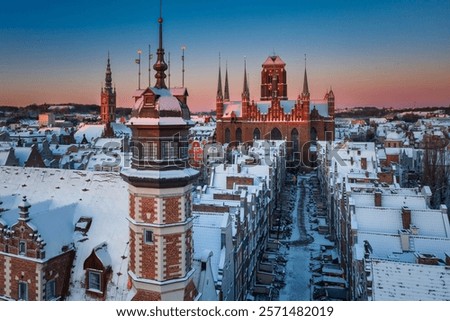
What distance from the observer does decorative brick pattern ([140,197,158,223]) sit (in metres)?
7.49

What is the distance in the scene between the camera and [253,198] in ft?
53.8

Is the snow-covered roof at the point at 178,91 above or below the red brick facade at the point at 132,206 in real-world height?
above

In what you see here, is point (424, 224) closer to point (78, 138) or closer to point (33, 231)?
point (33, 231)

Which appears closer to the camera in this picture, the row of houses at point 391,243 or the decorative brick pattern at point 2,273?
the decorative brick pattern at point 2,273

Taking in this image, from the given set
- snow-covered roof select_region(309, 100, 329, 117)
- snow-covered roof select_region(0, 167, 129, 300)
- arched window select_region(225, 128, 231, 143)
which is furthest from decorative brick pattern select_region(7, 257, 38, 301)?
snow-covered roof select_region(309, 100, 329, 117)

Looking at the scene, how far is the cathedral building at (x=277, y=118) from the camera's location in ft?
147

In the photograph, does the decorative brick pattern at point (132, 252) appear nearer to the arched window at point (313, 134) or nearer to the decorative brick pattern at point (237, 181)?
the decorative brick pattern at point (237, 181)

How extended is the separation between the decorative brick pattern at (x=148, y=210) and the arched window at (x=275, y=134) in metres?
38.5

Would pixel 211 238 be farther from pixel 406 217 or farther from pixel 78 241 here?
pixel 406 217

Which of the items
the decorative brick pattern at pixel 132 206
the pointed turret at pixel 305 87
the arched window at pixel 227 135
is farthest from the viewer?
the arched window at pixel 227 135

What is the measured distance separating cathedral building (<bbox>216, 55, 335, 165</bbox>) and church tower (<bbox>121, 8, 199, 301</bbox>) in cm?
3574

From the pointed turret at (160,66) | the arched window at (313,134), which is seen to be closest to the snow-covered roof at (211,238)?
the pointed turret at (160,66)

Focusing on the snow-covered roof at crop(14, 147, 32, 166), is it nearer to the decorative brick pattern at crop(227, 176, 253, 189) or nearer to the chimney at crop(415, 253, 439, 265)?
the decorative brick pattern at crop(227, 176, 253, 189)
